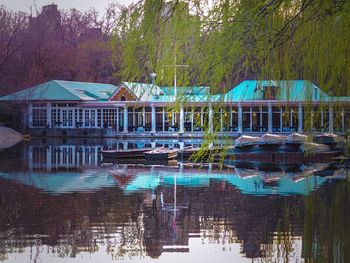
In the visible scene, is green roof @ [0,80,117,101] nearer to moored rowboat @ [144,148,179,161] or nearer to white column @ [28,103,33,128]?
white column @ [28,103,33,128]

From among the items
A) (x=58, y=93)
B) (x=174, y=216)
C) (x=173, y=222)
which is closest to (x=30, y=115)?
(x=58, y=93)

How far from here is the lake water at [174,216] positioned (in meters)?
11.3

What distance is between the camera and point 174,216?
49.6 ft

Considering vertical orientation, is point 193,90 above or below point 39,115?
below

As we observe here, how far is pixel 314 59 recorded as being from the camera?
7363mm

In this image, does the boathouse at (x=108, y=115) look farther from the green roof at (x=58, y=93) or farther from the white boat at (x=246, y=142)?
the white boat at (x=246, y=142)

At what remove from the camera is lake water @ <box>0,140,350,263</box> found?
11.3 meters

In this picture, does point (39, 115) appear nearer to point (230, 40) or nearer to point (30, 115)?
point (30, 115)

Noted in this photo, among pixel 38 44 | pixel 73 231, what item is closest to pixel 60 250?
pixel 73 231

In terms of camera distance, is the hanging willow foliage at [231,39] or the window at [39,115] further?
the window at [39,115]

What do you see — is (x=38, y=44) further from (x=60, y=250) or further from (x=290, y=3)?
(x=290, y=3)

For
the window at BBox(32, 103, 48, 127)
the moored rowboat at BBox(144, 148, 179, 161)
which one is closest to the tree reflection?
the moored rowboat at BBox(144, 148, 179, 161)

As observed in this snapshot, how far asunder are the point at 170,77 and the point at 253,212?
8.53m

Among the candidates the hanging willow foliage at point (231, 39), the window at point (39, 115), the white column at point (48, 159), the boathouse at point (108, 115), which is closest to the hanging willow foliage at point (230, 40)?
the hanging willow foliage at point (231, 39)
